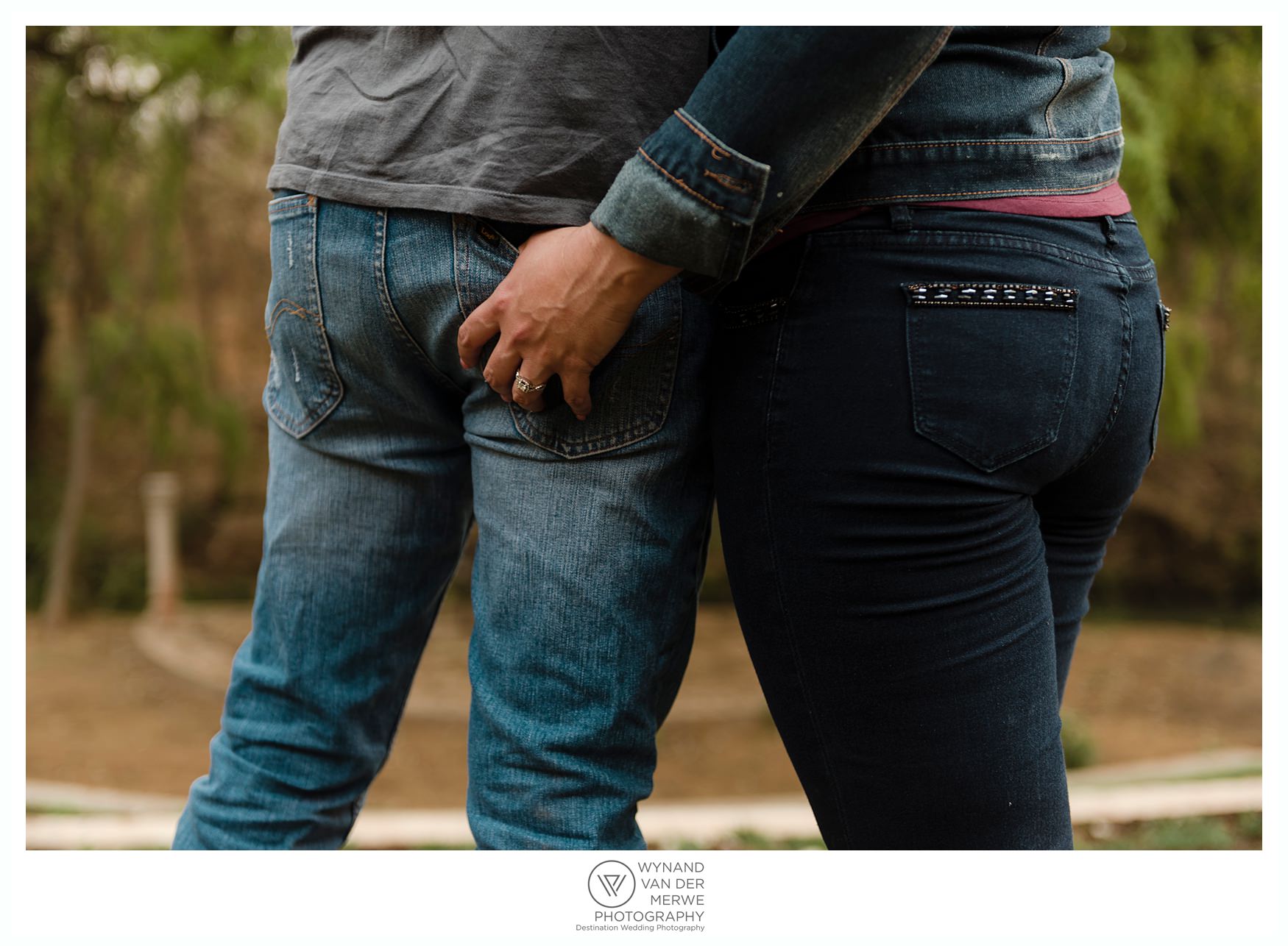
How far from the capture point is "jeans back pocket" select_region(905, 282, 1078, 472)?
74 cm

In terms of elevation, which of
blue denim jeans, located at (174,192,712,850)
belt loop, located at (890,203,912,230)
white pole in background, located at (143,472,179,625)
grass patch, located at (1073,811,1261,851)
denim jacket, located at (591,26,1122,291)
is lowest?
white pole in background, located at (143,472,179,625)

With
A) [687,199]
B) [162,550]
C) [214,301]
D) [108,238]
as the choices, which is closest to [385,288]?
[687,199]

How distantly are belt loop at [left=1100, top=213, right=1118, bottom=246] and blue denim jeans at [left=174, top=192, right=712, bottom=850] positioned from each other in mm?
305

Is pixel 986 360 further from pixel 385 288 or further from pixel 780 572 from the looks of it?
pixel 385 288

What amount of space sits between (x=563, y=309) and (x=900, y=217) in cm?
25

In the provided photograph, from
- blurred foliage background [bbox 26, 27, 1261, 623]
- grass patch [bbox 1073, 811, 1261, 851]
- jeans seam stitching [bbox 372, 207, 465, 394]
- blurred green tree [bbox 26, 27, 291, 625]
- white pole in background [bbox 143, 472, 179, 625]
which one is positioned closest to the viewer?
jeans seam stitching [bbox 372, 207, 465, 394]

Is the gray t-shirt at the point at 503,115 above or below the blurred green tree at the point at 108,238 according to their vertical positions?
above

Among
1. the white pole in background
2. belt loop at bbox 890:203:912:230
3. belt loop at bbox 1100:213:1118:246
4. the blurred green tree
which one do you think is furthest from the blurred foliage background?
belt loop at bbox 890:203:912:230

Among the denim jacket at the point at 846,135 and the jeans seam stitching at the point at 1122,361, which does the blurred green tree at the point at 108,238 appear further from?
the jeans seam stitching at the point at 1122,361

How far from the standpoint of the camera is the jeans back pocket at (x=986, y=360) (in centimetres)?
74

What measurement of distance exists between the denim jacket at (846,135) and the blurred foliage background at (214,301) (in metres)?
2.32
